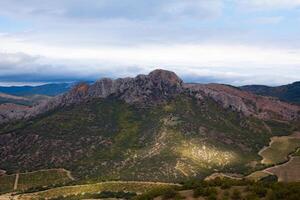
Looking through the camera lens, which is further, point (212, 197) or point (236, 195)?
point (236, 195)

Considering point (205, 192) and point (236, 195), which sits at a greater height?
point (236, 195)

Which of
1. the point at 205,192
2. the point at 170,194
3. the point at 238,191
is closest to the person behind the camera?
the point at 238,191

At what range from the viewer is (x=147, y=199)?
122 meters

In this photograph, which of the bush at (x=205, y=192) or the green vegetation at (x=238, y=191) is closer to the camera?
the green vegetation at (x=238, y=191)

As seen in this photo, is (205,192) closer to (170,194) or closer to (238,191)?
(238,191)

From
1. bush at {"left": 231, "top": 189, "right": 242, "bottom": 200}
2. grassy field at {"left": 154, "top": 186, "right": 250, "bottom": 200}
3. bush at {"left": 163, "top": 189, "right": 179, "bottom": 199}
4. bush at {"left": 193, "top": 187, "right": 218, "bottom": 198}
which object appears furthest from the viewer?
bush at {"left": 163, "top": 189, "right": 179, "bottom": 199}

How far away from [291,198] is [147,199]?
3374cm

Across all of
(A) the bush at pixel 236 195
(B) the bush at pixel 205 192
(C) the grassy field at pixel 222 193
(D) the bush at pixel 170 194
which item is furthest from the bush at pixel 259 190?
(D) the bush at pixel 170 194

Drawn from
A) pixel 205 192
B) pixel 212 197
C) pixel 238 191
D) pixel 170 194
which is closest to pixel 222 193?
pixel 212 197

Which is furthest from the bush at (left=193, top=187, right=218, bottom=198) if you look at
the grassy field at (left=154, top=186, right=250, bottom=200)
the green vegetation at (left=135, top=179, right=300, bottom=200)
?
the grassy field at (left=154, top=186, right=250, bottom=200)

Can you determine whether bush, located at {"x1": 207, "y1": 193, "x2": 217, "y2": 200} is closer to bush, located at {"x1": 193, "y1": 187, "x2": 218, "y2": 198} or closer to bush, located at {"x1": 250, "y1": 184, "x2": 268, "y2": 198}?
bush, located at {"x1": 193, "y1": 187, "x2": 218, "y2": 198}

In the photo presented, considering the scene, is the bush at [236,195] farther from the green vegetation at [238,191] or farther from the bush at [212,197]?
the bush at [212,197]

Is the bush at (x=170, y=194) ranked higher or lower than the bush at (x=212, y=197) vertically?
lower

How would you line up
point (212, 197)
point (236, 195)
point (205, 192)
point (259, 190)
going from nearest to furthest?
1. point (259, 190)
2. point (212, 197)
3. point (236, 195)
4. point (205, 192)
